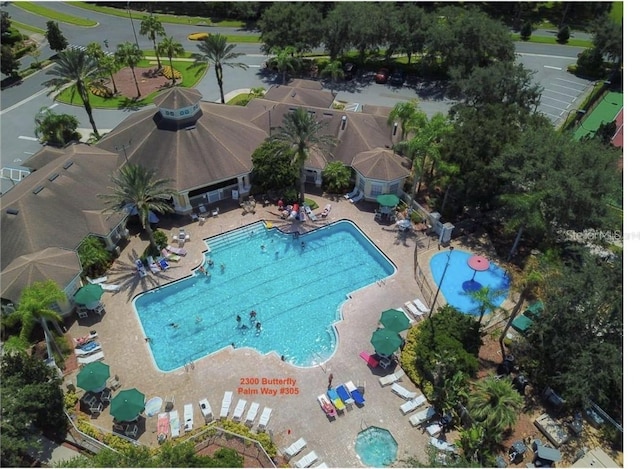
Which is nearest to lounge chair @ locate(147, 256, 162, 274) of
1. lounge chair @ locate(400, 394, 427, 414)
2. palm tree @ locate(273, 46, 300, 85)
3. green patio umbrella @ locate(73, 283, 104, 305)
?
green patio umbrella @ locate(73, 283, 104, 305)

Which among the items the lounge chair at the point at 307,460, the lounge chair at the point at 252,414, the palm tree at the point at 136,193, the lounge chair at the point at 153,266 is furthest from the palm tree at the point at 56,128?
the lounge chair at the point at 307,460

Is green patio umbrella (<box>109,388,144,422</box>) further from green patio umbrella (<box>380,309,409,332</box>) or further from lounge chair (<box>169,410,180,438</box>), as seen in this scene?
green patio umbrella (<box>380,309,409,332</box>)

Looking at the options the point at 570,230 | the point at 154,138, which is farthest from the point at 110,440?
the point at 570,230

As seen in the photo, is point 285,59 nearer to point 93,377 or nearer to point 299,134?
point 299,134

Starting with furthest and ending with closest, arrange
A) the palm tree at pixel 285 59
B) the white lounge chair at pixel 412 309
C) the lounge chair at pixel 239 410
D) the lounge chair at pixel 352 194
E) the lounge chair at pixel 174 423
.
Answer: the palm tree at pixel 285 59
the lounge chair at pixel 352 194
the white lounge chair at pixel 412 309
the lounge chair at pixel 239 410
the lounge chair at pixel 174 423

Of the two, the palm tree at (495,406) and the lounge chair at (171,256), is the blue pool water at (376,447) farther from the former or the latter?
the lounge chair at (171,256)

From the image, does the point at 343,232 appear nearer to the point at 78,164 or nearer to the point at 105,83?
the point at 78,164
